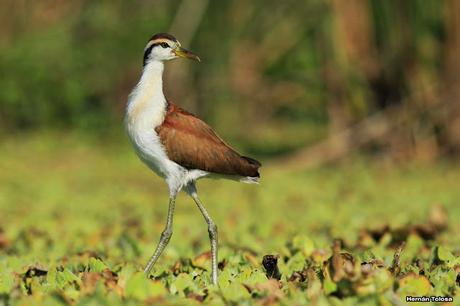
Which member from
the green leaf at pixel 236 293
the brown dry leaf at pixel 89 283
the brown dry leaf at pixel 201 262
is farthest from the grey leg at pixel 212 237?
the brown dry leaf at pixel 89 283

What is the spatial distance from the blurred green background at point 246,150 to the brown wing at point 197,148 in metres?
0.50

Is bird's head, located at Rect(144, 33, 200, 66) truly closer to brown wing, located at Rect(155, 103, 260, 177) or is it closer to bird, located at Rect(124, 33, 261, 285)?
bird, located at Rect(124, 33, 261, 285)

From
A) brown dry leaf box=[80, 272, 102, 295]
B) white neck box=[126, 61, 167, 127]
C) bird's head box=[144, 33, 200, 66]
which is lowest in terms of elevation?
brown dry leaf box=[80, 272, 102, 295]

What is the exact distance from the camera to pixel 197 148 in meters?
4.39

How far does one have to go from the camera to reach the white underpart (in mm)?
4266

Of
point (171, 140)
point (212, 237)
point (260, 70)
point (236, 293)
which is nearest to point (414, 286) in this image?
point (236, 293)

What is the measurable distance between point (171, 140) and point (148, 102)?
20 centimetres

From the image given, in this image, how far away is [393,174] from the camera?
400 inches

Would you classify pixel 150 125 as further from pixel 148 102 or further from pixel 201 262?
pixel 201 262

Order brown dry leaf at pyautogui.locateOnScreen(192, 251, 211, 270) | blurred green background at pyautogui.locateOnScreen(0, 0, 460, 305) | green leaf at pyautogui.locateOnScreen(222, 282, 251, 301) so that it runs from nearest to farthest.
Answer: green leaf at pyautogui.locateOnScreen(222, 282, 251, 301), blurred green background at pyautogui.locateOnScreen(0, 0, 460, 305), brown dry leaf at pyautogui.locateOnScreen(192, 251, 211, 270)

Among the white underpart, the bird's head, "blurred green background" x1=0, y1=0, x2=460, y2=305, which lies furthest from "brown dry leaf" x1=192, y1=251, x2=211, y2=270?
the bird's head

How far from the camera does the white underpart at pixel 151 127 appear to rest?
427 cm

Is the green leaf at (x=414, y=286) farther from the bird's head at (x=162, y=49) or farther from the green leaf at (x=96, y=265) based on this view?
the bird's head at (x=162, y=49)

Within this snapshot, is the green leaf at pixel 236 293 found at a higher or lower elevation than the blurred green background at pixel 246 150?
lower
